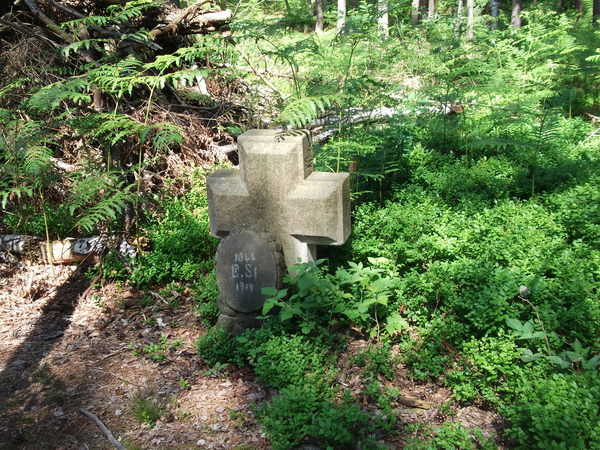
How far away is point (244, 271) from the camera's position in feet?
13.3

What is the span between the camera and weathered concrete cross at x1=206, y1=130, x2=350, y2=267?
13.0 feet

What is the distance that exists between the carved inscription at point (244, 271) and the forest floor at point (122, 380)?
639 mm

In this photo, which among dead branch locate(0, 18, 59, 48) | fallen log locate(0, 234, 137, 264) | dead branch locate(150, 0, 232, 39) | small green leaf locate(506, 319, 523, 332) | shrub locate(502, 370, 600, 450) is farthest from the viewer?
dead branch locate(150, 0, 232, 39)

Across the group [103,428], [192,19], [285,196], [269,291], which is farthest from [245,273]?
[192,19]

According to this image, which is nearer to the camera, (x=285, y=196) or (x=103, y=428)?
(x=103, y=428)

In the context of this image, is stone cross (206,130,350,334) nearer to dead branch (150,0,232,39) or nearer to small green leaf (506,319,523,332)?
small green leaf (506,319,523,332)

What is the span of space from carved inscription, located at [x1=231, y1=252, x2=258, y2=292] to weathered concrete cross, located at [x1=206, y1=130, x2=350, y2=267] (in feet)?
0.96

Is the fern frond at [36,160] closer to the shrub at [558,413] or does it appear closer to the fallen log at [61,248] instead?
the fallen log at [61,248]

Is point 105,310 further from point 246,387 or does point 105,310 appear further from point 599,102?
point 599,102

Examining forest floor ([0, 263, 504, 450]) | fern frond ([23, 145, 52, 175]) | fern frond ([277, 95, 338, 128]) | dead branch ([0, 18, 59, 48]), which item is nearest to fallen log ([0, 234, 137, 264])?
forest floor ([0, 263, 504, 450])

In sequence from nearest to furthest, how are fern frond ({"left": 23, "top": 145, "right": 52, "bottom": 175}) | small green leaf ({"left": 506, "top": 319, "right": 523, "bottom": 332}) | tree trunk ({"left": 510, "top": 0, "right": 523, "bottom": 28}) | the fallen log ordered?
small green leaf ({"left": 506, "top": 319, "right": 523, "bottom": 332}) → fern frond ({"left": 23, "top": 145, "right": 52, "bottom": 175}) → the fallen log → tree trunk ({"left": 510, "top": 0, "right": 523, "bottom": 28})

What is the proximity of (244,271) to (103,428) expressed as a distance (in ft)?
4.88

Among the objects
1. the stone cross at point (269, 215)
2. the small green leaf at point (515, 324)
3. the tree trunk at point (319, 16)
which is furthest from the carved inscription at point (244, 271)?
the tree trunk at point (319, 16)

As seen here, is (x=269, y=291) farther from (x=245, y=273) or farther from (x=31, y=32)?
(x=31, y=32)
